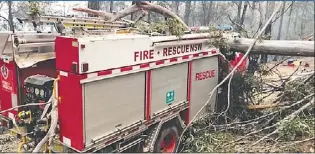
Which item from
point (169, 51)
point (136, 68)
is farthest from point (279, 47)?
point (136, 68)

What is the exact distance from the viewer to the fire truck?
376 centimetres

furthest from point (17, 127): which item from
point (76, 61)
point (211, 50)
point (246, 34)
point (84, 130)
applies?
point (246, 34)

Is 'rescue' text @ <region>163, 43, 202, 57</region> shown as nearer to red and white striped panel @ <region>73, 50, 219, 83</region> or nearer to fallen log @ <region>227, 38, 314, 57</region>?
red and white striped panel @ <region>73, 50, 219, 83</region>

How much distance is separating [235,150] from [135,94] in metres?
1.85

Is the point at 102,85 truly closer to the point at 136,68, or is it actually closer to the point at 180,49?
the point at 136,68

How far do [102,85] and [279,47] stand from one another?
2983 millimetres

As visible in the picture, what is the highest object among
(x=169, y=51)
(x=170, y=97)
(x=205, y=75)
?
(x=169, y=51)

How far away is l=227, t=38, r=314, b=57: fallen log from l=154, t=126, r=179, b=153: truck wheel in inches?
78.8

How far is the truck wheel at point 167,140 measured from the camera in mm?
5289

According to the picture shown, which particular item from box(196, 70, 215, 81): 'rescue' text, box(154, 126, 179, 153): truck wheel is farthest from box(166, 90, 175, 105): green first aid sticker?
box(196, 70, 215, 81): 'rescue' text

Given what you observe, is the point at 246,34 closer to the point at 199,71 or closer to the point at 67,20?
the point at 199,71

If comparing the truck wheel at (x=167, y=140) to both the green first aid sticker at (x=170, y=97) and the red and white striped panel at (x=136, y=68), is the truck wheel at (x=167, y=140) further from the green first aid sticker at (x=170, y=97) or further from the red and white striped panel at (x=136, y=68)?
the red and white striped panel at (x=136, y=68)

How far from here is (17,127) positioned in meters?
4.43

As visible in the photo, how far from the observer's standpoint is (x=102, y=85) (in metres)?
3.90
